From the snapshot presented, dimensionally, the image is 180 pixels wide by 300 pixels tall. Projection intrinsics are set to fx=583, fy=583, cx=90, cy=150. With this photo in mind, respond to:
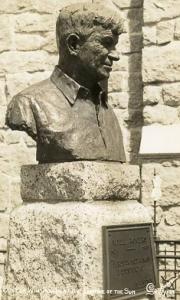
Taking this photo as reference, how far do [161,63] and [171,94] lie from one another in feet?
1.00

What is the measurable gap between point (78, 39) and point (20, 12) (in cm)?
300

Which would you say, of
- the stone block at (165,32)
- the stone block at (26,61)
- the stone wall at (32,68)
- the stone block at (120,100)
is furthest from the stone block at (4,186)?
the stone block at (165,32)

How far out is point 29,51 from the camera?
6.05 meters

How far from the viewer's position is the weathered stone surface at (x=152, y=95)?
17.4 ft

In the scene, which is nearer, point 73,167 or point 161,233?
point 73,167

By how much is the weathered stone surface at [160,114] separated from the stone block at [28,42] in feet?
4.73

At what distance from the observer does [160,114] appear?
528 centimetres

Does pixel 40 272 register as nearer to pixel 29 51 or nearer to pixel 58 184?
pixel 58 184

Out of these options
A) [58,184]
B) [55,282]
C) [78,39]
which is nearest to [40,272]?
[55,282]

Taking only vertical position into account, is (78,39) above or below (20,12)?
below

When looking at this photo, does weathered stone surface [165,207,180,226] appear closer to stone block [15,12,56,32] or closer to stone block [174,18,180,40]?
stone block [174,18,180,40]

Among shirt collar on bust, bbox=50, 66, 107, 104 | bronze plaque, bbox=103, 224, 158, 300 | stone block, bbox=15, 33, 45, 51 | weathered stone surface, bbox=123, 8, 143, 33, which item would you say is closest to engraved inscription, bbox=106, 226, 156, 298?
bronze plaque, bbox=103, 224, 158, 300

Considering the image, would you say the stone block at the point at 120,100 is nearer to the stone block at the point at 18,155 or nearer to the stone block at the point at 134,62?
the stone block at the point at 134,62

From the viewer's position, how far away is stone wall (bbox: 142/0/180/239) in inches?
201
